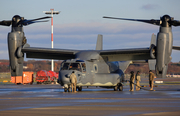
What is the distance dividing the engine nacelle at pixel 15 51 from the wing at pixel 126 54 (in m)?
6.60

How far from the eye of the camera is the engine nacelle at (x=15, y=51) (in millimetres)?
26141

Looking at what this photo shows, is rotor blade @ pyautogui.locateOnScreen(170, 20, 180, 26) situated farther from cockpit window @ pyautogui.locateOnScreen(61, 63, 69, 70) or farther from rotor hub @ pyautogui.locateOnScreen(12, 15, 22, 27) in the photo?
rotor hub @ pyautogui.locateOnScreen(12, 15, 22, 27)

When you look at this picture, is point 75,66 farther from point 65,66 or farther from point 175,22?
point 175,22

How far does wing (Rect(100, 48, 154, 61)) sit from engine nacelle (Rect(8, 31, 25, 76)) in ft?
21.7

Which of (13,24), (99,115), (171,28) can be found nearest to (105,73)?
(171,28)

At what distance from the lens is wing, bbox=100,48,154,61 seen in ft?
85.1

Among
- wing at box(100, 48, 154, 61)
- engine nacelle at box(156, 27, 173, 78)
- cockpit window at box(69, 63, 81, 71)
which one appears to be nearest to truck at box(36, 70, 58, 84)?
wing at box(100, 48, 154, 61)

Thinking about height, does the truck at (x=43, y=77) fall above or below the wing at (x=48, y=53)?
below

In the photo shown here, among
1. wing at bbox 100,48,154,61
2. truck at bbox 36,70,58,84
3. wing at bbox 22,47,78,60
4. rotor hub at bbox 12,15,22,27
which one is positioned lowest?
truck at bbox 36,70,58,84

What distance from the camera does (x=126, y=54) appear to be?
27219 mm

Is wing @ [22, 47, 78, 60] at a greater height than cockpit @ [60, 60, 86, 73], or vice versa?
A: wing @ [22, 47, 78, 60]

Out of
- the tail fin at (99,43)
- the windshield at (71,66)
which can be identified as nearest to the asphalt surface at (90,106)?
the windshield at (71,66)

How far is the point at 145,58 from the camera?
2794cm

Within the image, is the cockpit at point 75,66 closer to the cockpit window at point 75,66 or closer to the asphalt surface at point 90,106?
the cockpit window at point 75,66
